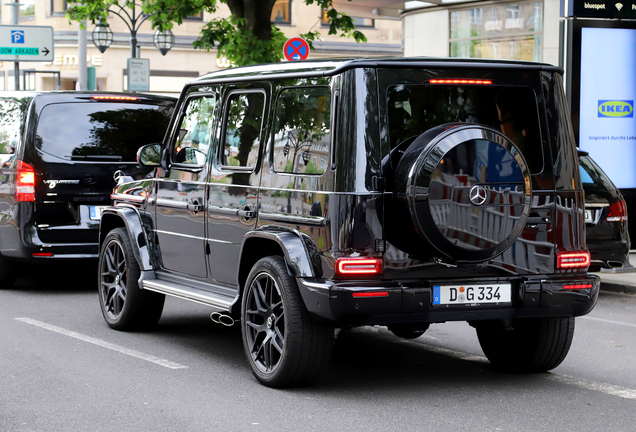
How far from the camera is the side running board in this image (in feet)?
22.5

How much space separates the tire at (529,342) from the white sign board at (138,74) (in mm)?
17906

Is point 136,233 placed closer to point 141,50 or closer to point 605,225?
point 605,225

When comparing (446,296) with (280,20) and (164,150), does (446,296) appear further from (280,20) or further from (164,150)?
(280,20)

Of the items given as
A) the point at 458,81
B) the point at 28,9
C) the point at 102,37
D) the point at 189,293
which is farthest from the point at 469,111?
the point at 28,9

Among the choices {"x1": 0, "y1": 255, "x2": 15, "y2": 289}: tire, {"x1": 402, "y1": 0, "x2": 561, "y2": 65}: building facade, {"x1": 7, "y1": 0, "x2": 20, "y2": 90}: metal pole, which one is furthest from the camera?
{"x1": 7, "y1": 0, "x2": 20, "y2": 90}: metal pole

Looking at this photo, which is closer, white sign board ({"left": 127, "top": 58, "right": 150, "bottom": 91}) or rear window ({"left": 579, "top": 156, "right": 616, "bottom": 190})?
rear window ({"left": 579, "top": 156, "right": 616, "bottom": 190})

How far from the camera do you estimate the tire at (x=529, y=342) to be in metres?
6.61

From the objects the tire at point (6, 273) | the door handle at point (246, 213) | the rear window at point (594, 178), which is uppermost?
the rear window at point (594, 178)

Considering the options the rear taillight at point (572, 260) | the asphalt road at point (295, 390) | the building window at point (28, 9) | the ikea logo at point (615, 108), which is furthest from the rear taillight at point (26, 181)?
the building window at point (28, 9)

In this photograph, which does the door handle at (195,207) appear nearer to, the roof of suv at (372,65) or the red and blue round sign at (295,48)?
the roof of suv at (372,65)

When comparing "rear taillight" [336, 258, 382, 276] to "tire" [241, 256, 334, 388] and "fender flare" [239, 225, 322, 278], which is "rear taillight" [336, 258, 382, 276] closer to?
"fender flare" [239, 225, 322, 278]

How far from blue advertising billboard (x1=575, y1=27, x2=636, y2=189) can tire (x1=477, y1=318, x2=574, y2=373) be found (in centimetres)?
775

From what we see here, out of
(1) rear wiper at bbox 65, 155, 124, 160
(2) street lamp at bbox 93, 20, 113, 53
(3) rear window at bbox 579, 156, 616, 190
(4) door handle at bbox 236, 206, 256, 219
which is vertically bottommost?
(4) door handle at bbox 236, 206, 256, 219

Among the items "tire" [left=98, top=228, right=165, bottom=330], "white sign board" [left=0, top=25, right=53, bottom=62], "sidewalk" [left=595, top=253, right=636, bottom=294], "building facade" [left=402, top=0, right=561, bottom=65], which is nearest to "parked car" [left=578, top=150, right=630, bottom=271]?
"sidewalk" [left=595, top=253, right=636, bottom=294]
